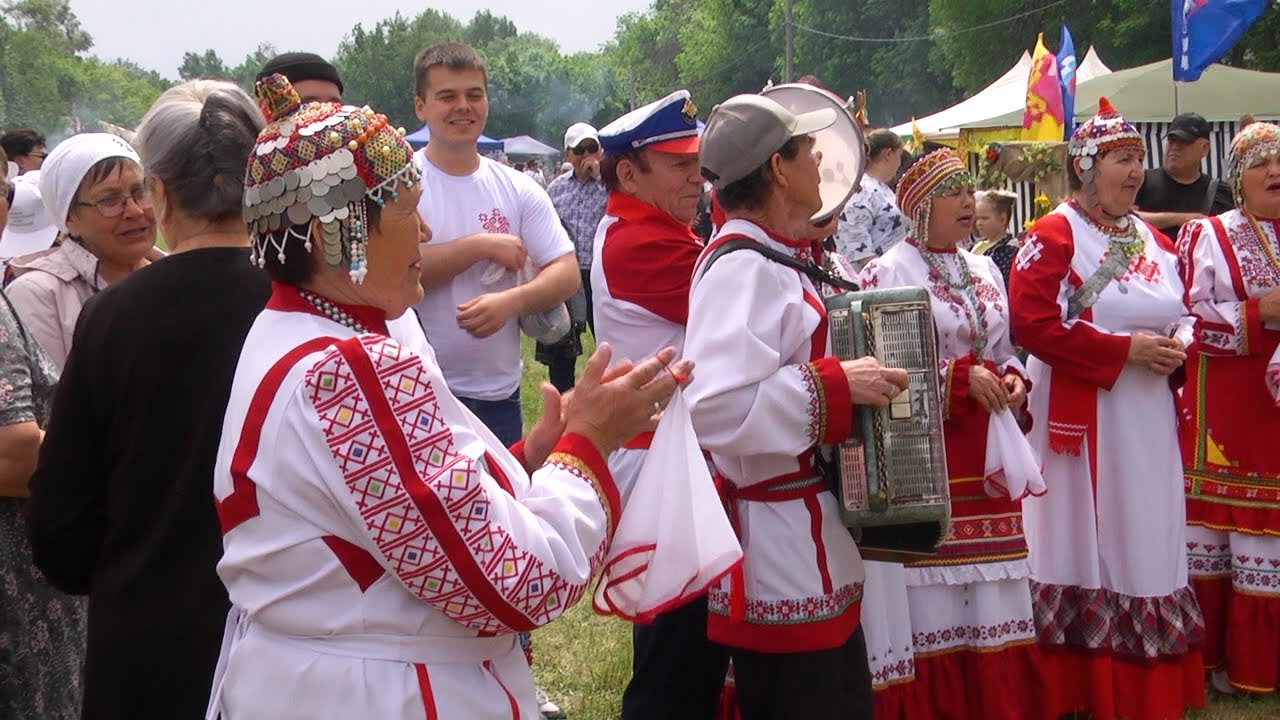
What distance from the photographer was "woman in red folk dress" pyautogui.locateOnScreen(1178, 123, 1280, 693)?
16.8ft

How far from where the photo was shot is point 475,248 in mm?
4434

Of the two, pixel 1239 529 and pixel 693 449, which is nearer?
pixel 693 449

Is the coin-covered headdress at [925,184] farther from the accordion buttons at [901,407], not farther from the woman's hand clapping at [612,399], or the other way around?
the woman's hand clapping at [612,399]

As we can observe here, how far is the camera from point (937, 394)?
3285 millimetres

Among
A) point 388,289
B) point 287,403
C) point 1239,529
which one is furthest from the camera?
point 1239,529

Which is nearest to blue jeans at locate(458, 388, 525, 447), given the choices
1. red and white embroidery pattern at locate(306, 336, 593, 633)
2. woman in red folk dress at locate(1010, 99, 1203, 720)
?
woman in red folk dress at locate(1010, 99, 1203, 720)

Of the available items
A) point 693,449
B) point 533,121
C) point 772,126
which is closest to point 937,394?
point 772,126

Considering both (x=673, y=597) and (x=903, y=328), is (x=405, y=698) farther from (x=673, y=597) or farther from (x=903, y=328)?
(x=903, y=328)

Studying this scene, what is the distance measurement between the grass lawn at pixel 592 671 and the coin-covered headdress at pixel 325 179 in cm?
325

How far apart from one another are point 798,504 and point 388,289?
155cm

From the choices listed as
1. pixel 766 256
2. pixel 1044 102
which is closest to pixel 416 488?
pixel 766 256

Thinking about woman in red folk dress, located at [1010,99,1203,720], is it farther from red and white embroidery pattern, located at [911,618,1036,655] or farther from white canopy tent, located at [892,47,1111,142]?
white canopy tent, located at [892,47,1111,142]

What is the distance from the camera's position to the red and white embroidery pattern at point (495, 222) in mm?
4602

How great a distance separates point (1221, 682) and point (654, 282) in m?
3.31
